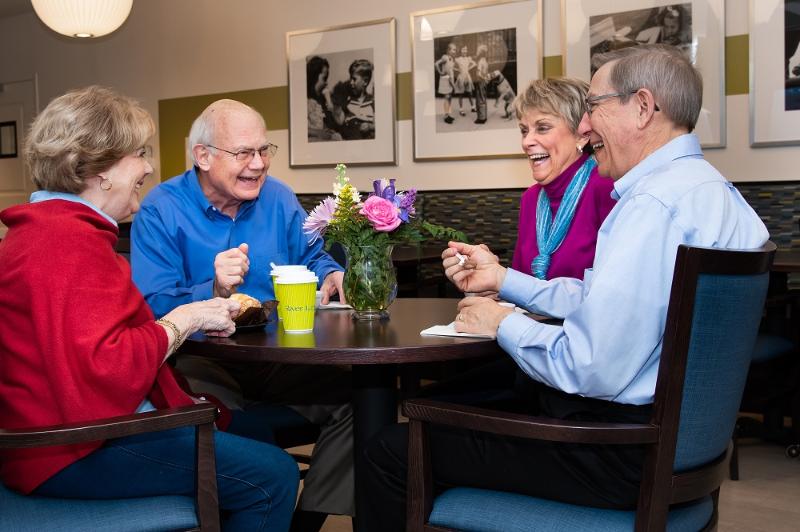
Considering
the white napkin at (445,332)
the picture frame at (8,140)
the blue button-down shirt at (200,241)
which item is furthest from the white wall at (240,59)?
the white napkin at (445,332)

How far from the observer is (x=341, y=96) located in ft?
19.0

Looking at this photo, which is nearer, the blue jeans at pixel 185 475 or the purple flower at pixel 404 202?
the blue jeans at pixel 185 475

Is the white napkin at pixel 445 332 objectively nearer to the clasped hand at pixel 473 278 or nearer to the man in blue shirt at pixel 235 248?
the clasped hand at pixel 473 278

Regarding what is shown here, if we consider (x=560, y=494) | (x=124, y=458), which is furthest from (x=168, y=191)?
(x=560, y=494)

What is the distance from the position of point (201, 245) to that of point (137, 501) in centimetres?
101

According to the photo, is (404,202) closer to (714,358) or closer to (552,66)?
(714,358)

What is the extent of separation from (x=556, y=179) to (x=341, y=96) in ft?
10.7

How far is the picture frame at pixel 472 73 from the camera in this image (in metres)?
5.07

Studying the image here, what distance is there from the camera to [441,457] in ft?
5.56

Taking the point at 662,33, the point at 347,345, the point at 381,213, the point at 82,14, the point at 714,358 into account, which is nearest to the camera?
the point at 714,358

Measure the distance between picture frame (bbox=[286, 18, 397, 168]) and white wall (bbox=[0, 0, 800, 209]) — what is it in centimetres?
8

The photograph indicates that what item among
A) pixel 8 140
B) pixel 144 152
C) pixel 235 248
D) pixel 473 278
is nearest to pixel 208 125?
pixel 235 248

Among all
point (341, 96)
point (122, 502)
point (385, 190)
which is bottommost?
point (122, 502)

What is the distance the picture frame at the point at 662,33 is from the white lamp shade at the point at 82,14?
271 centimetres
